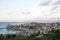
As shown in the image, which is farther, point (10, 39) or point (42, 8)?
point (42, 8)

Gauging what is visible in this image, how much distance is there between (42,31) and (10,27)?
21.8 inches

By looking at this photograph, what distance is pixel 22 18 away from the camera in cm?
242

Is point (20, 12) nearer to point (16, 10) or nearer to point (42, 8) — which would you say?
point (16, 10)

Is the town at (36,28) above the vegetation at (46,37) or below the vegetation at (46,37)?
above

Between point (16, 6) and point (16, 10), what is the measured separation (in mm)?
A: 71

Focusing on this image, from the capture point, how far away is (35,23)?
2469 mm

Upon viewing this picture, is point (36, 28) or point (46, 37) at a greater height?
point (36, 28)

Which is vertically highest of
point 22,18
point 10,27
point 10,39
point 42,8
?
point 42,8

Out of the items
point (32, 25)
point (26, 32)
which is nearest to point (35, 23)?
point (32, 25)

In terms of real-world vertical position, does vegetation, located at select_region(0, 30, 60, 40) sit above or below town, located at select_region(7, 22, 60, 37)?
below

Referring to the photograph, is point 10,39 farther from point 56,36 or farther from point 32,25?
point 56,36

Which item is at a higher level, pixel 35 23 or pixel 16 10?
pixel 16 10

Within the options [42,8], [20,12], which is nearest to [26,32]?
[20,12]

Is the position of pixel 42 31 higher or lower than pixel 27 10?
lower
